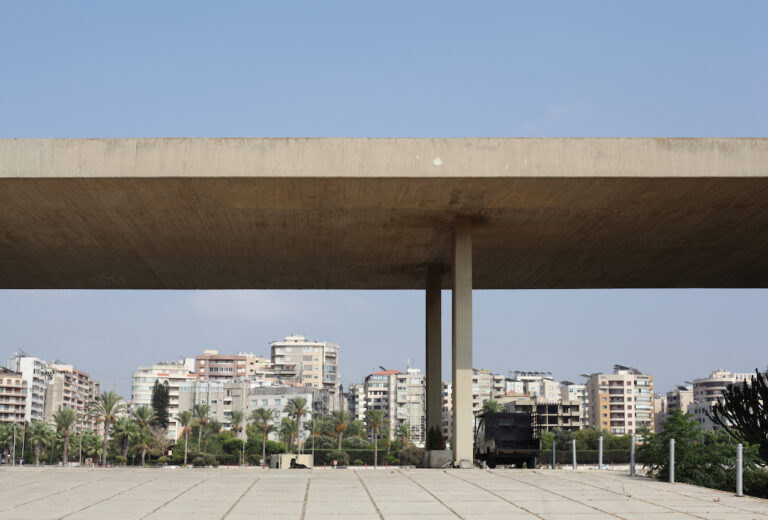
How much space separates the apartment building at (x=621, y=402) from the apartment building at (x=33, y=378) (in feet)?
378

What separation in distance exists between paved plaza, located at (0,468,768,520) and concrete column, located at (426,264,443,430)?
894 centimetres

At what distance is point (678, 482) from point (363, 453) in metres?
93.3

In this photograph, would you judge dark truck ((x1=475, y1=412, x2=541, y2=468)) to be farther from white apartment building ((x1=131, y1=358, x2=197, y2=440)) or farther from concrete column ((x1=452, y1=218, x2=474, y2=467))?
white apartment building ((x1=131, y1=358, x2=197, y2=440))

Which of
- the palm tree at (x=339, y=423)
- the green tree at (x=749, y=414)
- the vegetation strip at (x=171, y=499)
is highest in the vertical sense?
the green tree at (x=749, y=414)

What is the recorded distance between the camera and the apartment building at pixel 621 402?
6806 inches

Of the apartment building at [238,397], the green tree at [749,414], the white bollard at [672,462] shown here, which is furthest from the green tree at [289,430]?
the white bollard at [672,462]

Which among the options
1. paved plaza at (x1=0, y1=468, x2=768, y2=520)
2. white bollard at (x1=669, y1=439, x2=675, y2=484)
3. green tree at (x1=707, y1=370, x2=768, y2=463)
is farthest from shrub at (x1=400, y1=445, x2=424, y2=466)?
white bollard at (x1=669, y1=439, x2=675, y2=484)

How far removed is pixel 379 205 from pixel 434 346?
8013 mm

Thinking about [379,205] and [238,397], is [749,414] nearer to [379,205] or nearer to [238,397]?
[379,205]

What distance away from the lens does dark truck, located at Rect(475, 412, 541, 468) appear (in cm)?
2438

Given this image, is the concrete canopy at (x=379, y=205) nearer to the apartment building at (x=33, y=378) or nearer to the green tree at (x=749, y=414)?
the green tree at (x=749, y=414)

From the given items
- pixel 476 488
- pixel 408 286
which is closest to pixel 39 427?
pixel 408 286

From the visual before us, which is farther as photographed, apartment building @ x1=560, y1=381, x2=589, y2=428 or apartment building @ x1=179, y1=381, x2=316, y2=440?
apartment building @ x1=560, y1=381, x2=589, y2=428

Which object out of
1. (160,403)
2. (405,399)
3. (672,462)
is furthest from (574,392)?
(672,462)
